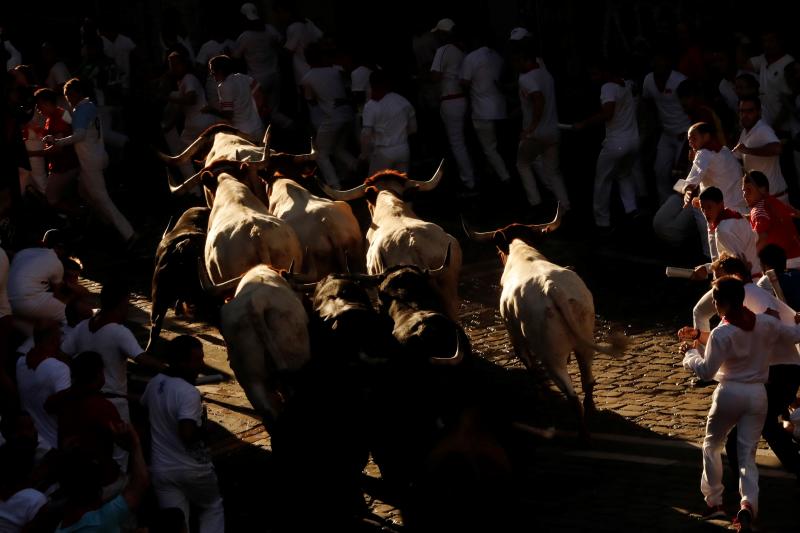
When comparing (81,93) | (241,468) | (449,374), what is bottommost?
(241,468)

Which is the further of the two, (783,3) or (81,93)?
(783,3)

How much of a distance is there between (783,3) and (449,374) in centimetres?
1168

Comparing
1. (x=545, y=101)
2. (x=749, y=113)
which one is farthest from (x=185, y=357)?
(x=545, y=101)

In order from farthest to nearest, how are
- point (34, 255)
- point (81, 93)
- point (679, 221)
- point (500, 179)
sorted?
point (500, 179), point (81, 93), point (679, 221), point (34, 255)

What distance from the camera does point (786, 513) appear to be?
34.3 ft

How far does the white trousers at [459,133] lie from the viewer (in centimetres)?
2040

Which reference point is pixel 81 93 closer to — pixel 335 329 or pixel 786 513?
pixel 335 329

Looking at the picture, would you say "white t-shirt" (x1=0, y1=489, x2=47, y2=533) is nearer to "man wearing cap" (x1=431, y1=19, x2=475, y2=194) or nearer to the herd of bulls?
the herd of bulls

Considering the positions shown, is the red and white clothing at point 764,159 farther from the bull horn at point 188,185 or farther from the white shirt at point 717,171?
the bull horn at point 188,185

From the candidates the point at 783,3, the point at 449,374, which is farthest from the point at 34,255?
the point at 783,3

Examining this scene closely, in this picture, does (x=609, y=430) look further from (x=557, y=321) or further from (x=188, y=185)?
(x=188, y=185)

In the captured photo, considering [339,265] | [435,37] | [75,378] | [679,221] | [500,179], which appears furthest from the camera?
[435,37]

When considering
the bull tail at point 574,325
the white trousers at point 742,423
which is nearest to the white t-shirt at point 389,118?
the bull tail at point 574,325

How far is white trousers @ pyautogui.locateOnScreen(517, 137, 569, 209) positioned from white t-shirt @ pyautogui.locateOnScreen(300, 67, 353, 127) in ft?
9.07
